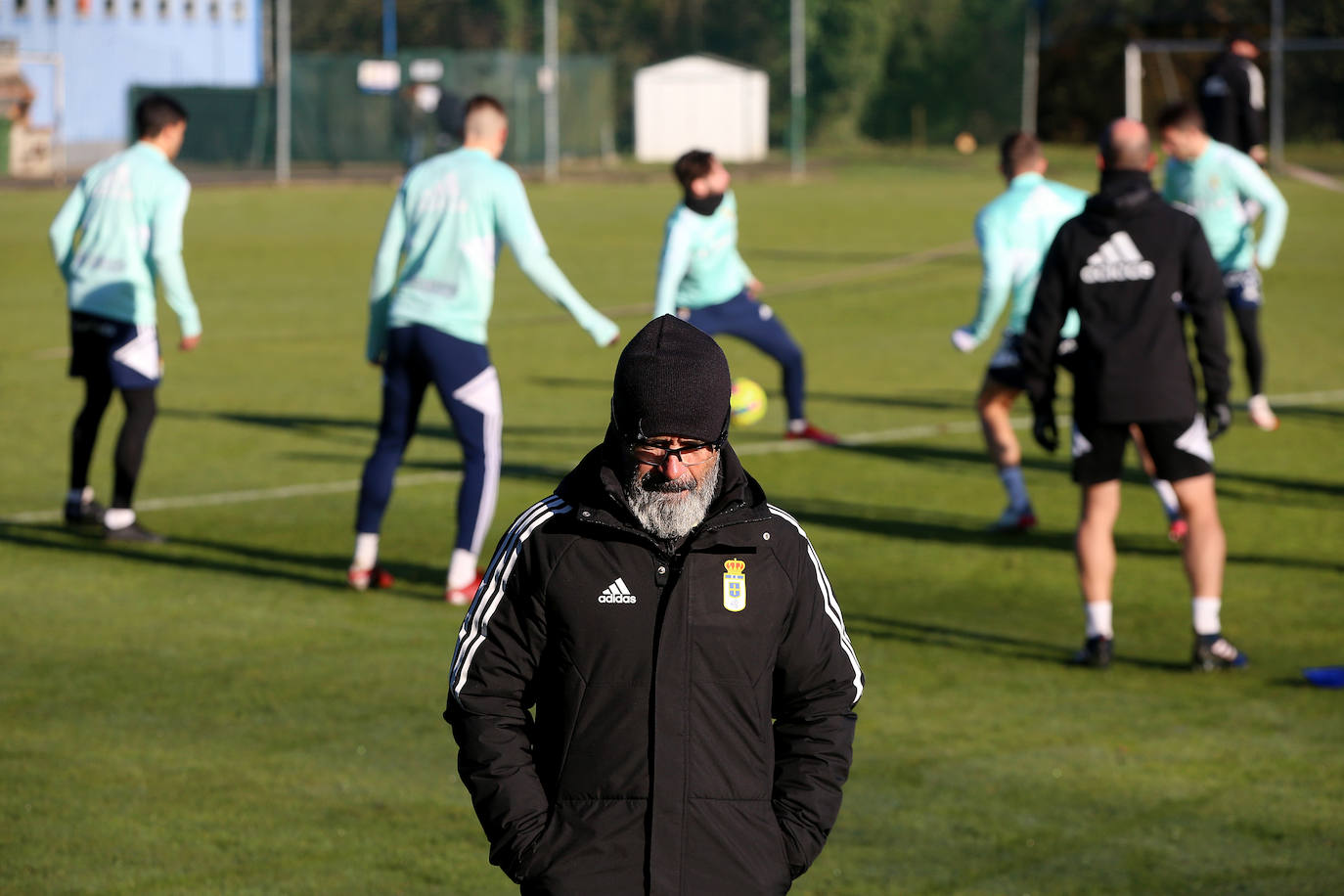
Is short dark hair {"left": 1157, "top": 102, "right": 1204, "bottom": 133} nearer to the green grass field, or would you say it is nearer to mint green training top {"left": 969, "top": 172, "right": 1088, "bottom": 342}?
mint green training top {"left": 969, "top": 172, "right": 1088, "bottom": 342}

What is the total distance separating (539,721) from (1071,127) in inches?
1895

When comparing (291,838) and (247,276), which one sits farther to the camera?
(247,276)

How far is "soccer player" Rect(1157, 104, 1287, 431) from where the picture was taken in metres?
11.4

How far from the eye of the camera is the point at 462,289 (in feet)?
28.5

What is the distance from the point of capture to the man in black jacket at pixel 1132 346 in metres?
7.43

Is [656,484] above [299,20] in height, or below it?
below

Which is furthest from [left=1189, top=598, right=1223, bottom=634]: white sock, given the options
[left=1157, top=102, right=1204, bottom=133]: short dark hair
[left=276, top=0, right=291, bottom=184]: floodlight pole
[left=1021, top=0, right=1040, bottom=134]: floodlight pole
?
[left=276, top=0, right=291, bottom=184]: floodlight pole

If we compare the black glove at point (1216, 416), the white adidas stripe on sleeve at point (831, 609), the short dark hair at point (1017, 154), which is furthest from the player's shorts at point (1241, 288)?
the white adidas stripe on sleeve at point (831, 609)

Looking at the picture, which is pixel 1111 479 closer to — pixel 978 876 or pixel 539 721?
pixel 978 876

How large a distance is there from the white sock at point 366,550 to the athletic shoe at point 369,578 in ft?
0.10

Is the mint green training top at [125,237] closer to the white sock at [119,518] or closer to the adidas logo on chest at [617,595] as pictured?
the white sock at [119,518]

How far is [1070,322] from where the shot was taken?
33.7 feet

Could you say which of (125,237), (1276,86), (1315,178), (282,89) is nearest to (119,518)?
(125,237)

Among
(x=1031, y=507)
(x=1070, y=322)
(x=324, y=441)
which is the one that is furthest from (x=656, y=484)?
(x=324, y=441)
